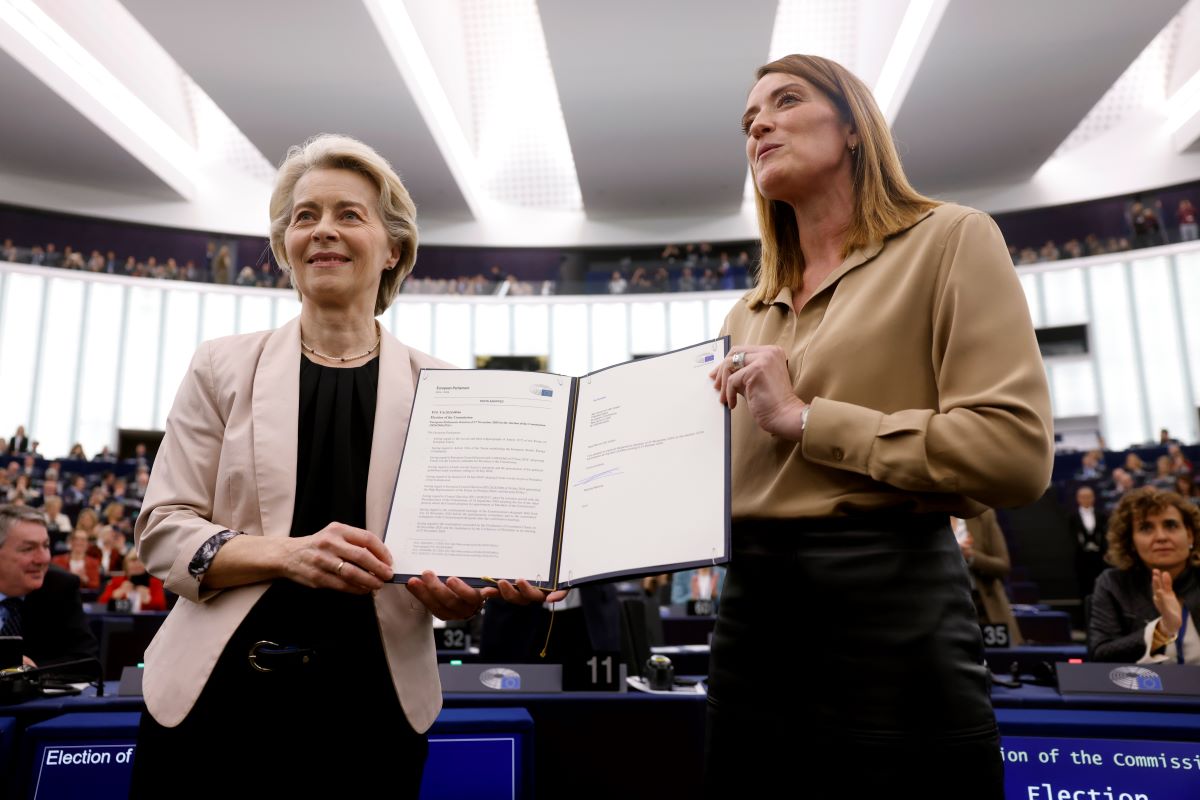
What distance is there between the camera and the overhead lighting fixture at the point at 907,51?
11906 millimetres

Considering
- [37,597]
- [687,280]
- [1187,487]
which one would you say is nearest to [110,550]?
[37,597]

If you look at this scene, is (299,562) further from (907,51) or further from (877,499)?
(907,51)

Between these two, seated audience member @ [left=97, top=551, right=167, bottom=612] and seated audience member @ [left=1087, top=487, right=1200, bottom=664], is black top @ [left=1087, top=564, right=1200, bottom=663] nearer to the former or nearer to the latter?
seated audience member @ [left=1087, top=487, right=1200, bottom=664]

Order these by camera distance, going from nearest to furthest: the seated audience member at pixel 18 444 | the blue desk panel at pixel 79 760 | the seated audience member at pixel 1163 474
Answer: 1. the blue desk panel at pixel 79 760
2. the seated audience member at pixel 1163 474
3. the seated audience member at pixel 18 444

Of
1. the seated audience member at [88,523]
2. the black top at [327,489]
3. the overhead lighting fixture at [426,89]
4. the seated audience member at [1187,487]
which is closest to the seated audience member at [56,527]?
the seated audience member at [88,523]

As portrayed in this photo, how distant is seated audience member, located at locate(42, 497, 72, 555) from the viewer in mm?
8328

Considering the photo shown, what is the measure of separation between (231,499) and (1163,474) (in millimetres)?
11520

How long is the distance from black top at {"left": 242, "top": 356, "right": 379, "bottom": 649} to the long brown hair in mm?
685

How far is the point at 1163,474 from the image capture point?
10.2m

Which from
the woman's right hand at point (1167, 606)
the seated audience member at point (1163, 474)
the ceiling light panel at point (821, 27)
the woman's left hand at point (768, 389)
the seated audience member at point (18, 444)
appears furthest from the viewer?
the ceiling light panel at point (821, 27)

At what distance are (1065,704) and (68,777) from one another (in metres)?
2.66

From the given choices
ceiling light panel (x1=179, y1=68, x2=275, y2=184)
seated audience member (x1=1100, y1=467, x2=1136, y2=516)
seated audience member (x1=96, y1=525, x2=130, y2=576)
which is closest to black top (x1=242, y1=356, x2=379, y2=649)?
seated audience member (x1=96, y1=525, x2=130, y2=576)

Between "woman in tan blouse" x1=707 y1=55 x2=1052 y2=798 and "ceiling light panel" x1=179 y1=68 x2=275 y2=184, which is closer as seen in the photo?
"woman in tan blouse" x1=707 y1=55 x2=1052 y2=798

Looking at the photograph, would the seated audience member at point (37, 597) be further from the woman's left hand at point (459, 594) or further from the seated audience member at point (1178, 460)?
the seated audience member at point (1178, 460)
